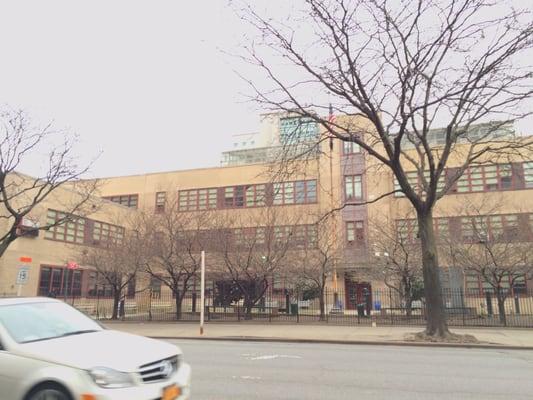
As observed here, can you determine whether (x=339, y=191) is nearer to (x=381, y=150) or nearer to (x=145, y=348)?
(x=381, y=150)

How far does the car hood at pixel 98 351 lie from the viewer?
4.78m

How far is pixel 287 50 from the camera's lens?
1731 cm

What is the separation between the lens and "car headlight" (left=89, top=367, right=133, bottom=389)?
15.1 ft

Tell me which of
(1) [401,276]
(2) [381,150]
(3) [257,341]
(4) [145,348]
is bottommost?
(3) [257,341]

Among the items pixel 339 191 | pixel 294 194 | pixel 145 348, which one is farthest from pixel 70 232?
pixel 145 348

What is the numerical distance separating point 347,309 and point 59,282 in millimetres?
22253

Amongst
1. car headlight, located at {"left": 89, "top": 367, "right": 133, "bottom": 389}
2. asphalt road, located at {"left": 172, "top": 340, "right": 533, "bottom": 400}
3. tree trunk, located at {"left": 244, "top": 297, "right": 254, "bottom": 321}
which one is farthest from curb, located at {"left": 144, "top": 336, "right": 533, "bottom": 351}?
car headlight, located at {"left": 89, "top": 367, "right": 133, "bottom": 389}

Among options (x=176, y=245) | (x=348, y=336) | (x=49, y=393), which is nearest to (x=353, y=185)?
(x=176, y=245)

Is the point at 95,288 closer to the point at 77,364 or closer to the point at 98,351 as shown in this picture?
the point at 98,351

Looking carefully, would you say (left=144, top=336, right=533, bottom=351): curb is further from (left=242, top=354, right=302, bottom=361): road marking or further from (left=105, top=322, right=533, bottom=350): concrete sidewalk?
(left=242, top=354, right=302, bottom=361): road marking

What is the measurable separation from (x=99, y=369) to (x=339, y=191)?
122ft

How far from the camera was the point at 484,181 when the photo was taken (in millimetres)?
37125

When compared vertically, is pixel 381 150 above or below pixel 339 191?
above

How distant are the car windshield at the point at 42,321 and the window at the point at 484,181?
35.3 m
